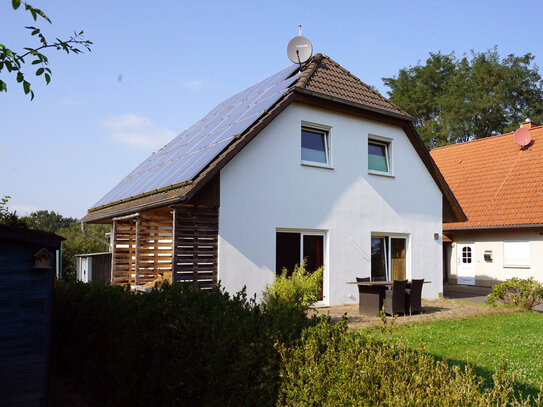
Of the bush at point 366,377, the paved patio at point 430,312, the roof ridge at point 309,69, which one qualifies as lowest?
the paved patio at point 430,312

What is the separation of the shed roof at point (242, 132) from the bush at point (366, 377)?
22.3ft

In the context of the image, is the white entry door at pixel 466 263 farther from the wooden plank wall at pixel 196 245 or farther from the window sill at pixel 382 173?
the wooden plank wall at pixel 196 245

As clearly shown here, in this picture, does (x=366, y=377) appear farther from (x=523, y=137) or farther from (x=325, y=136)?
(x=523, y=137)

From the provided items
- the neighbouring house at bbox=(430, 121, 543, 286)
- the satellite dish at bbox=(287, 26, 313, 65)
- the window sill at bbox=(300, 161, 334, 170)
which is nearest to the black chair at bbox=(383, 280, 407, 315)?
the window sill at bbox=(300, 161, 334, 170)

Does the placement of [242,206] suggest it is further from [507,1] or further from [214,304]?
[507,1]

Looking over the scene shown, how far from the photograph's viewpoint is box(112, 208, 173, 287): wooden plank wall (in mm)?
13828

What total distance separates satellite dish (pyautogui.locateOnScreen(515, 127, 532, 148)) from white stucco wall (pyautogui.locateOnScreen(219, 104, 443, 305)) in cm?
1019

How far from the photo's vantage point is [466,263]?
23.1 m

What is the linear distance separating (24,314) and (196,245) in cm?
583

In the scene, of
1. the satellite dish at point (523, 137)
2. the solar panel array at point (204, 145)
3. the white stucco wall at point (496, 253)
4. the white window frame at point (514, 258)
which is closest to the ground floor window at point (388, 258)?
the solar panel array at point (204, 145)

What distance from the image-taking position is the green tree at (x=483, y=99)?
37719 millimetres

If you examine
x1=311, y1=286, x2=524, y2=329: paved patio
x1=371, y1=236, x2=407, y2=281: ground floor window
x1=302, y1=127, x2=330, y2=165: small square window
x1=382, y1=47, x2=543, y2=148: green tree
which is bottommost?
x1=311, y1=286, x2=524, y2=329: paved patio

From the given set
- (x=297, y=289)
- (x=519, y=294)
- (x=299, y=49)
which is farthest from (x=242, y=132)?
(x=519, y=294)

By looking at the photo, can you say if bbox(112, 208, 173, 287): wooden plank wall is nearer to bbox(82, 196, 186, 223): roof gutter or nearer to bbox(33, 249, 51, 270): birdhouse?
bbox(82, 196, 186, 223): roof gutter
